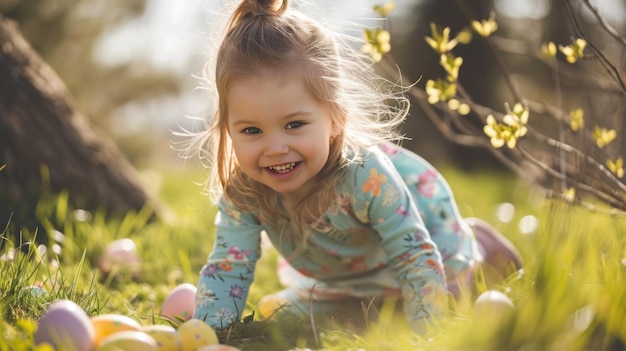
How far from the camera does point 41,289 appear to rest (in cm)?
200

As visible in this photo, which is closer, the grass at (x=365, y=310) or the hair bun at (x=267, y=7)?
the grass at (x=365, y=310)

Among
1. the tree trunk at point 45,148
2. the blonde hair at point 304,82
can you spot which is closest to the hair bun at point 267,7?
the blonde hair at point 304,82

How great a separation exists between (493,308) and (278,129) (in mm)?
793

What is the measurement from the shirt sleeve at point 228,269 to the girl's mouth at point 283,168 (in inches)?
→ 11.7

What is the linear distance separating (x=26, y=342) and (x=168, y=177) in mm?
6464

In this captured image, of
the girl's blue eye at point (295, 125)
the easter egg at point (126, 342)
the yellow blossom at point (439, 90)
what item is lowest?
the easter egg at point (126, 342)

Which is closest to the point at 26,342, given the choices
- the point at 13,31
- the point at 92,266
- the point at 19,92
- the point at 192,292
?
the point at 192,292

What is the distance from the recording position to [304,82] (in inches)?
79.8

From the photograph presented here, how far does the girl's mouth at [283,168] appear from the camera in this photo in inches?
82.0

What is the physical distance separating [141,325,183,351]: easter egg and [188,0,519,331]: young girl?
0.43 meters

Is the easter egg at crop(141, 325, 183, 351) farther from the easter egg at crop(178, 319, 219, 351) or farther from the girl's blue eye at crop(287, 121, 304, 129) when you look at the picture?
the girl's blue eye at crop(287, 121, 304, 129)

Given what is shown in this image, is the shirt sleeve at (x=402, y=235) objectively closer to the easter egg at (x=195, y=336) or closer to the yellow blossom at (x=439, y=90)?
the yellow blossom at (x=439, y=90)

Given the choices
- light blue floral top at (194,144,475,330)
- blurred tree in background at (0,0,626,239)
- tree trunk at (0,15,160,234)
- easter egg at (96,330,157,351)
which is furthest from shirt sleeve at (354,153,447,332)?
blurred tree in background at (0,0,626,239)

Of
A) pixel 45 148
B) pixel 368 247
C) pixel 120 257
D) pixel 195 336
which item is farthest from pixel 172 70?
pixel 195 336
